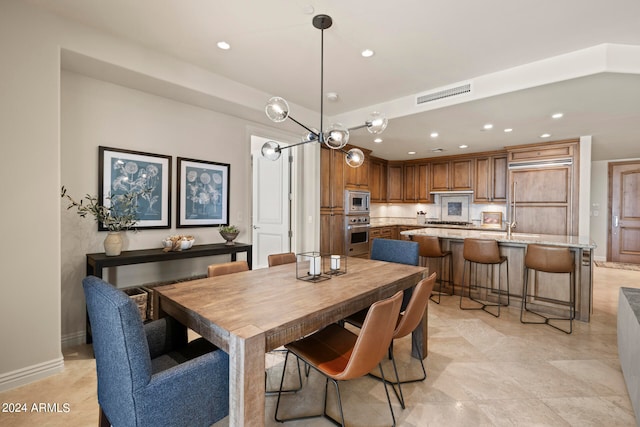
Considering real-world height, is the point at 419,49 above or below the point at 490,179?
above

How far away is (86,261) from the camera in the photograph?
106 inches

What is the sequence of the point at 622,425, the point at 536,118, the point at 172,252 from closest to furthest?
the point at 622,425, the point at 172,252, the point at 536,118

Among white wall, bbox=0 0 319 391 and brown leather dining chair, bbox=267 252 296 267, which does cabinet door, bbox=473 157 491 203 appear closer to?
brown leather dining chair, bbox=267 252 296 267

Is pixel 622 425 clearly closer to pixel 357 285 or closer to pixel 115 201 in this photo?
pixel 357 285

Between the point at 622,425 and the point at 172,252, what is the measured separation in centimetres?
356

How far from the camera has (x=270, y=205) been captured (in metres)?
4.95

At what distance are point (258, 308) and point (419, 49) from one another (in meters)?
2.52

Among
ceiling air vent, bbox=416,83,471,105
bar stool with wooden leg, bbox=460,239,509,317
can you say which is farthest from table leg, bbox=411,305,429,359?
ceiling air vent, bbox=416,83,471,105

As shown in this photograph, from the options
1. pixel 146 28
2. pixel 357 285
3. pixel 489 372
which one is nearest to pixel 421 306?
pixel 357 285

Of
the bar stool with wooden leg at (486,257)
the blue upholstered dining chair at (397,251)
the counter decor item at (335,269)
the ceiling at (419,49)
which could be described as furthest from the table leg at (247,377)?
the bar stool with wooden leg at (486,257)

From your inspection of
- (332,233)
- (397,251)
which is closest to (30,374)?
(397,251)

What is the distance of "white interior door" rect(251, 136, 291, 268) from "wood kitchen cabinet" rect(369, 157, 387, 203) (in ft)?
7.96

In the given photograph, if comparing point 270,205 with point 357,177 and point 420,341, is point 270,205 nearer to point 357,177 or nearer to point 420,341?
point 357,177

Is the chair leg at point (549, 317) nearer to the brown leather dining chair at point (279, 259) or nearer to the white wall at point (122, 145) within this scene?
the brown leather dining chair at point (279, 259)
